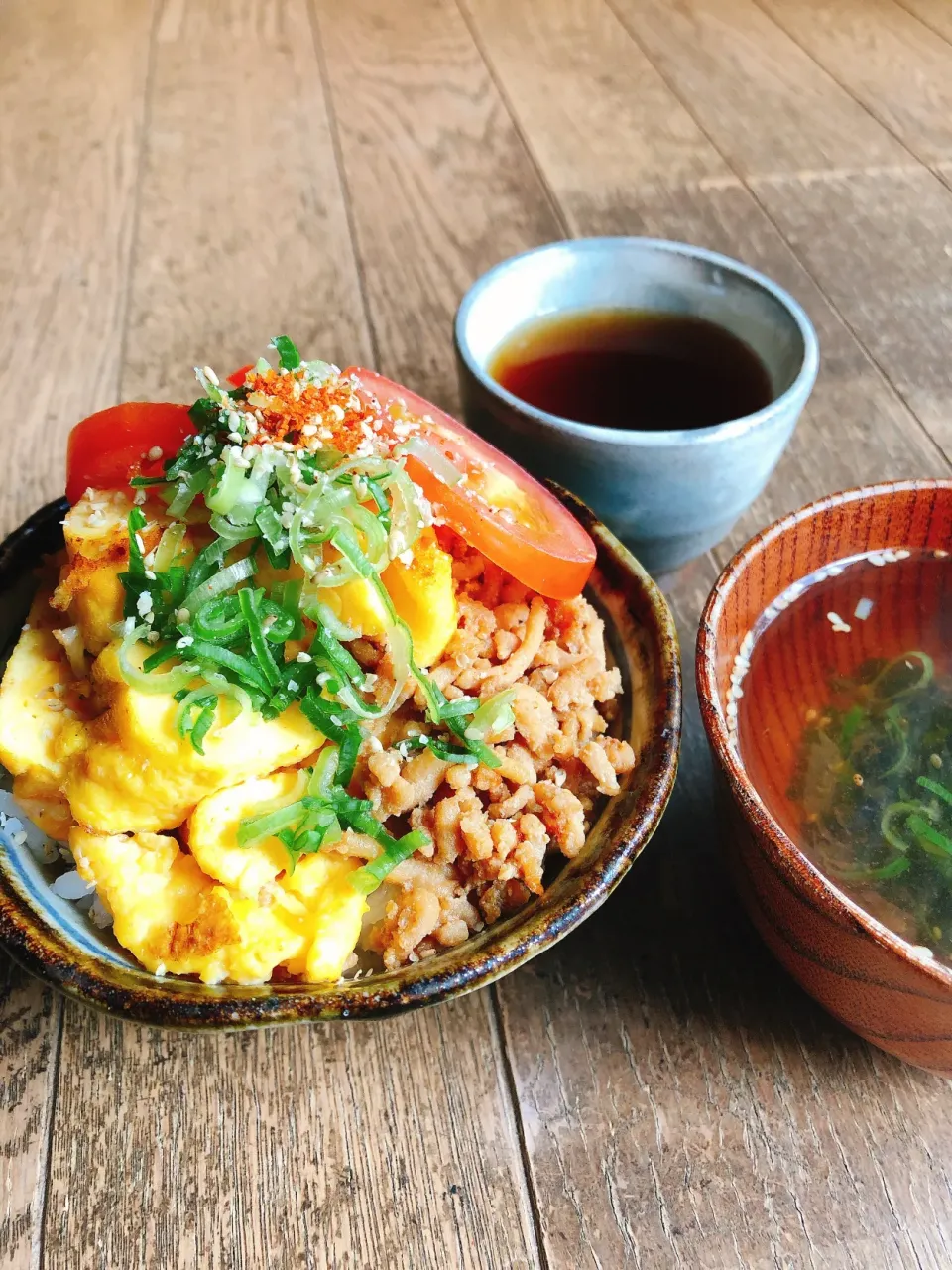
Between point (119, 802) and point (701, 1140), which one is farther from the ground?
point (119, 802)

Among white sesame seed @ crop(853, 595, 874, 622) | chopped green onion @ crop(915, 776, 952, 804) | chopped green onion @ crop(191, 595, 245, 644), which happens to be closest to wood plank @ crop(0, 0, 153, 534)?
chopped green onion @ crop(191, 595, 245, 644)

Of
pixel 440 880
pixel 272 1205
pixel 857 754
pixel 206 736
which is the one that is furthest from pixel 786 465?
pixel 272 1205

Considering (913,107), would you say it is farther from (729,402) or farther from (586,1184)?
(586,1184)

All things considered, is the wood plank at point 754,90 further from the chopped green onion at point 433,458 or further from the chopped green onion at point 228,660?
the chopped green onion at point 228,660

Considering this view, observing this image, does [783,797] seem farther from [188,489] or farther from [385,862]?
[188,489]

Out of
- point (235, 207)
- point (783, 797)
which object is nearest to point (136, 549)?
point (783, 797)

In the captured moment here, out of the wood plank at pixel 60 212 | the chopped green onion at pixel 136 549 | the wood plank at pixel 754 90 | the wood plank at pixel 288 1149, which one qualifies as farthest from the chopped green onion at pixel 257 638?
the wood plank at pixel 754 90
